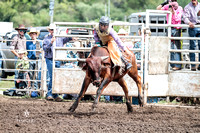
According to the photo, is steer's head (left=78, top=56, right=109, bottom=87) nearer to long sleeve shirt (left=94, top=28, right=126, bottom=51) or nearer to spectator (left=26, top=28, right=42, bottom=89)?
long sleeve shirt (left=94, top=28, right=126, bottom=51)

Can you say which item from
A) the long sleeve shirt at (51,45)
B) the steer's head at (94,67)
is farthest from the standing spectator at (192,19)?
the steer's head at (94,67)

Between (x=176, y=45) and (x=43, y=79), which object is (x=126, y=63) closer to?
(x=176, y=45)

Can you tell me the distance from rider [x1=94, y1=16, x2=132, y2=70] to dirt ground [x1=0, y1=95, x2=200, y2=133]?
4.29 ft

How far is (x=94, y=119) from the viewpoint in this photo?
8570 mm

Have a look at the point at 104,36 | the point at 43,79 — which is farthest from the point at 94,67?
the point at 43,79

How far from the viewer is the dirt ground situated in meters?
7.46

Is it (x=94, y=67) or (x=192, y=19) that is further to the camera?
(x=192, y=19)

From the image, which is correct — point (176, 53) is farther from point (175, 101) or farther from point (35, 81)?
point (35, 81)

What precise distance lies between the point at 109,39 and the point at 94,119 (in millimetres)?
2328

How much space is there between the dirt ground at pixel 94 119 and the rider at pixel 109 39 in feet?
4.29

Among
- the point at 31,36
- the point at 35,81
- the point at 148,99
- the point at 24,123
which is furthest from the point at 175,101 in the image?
the point at 24,123

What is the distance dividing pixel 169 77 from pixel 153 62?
0.64 metres

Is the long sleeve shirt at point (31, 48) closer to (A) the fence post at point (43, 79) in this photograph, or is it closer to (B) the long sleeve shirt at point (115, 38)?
(A) the fence post at point (43, 79)

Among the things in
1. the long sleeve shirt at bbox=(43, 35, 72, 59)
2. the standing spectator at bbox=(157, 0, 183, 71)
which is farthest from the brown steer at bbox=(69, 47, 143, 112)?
the long sleeve shirt at bbox=(43, 35, 72, 59)
